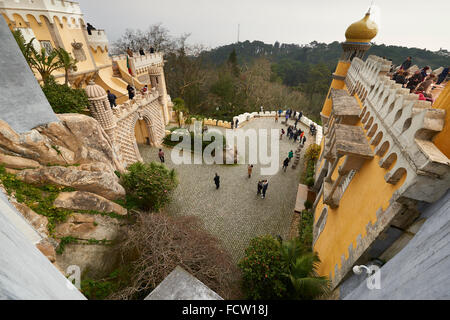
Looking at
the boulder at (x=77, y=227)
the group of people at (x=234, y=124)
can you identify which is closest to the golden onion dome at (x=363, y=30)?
the group of people at (x=234, y=124)

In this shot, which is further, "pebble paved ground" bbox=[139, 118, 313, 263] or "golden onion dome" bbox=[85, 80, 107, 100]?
"pebble paved ground" bbox=[139, 118, 313, 263]

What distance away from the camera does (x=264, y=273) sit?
251 inches

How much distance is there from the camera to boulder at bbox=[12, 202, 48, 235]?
621 centimetres

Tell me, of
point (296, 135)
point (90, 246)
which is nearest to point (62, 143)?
point (90, 246)

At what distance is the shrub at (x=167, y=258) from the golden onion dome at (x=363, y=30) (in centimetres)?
1333

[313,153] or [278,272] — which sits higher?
[278,272]

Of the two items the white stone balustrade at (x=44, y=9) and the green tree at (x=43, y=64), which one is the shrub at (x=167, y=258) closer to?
the green tree at (x=43, y=64)

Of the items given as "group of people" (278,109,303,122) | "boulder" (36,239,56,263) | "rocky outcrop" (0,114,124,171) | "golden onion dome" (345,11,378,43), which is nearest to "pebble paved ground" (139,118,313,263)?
"rocky outcrop" (0,114,124,171)

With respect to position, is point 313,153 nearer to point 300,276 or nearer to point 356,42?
point 356,42

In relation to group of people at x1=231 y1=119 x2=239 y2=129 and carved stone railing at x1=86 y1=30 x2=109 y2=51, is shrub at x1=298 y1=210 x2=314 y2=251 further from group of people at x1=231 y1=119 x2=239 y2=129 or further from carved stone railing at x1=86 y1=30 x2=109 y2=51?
carved stone railing at x1=86 y1=30 x2=109 y2=51

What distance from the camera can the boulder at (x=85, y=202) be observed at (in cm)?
746

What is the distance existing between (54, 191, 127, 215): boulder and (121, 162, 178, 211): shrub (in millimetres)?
1093

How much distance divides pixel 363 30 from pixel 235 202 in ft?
39.7
